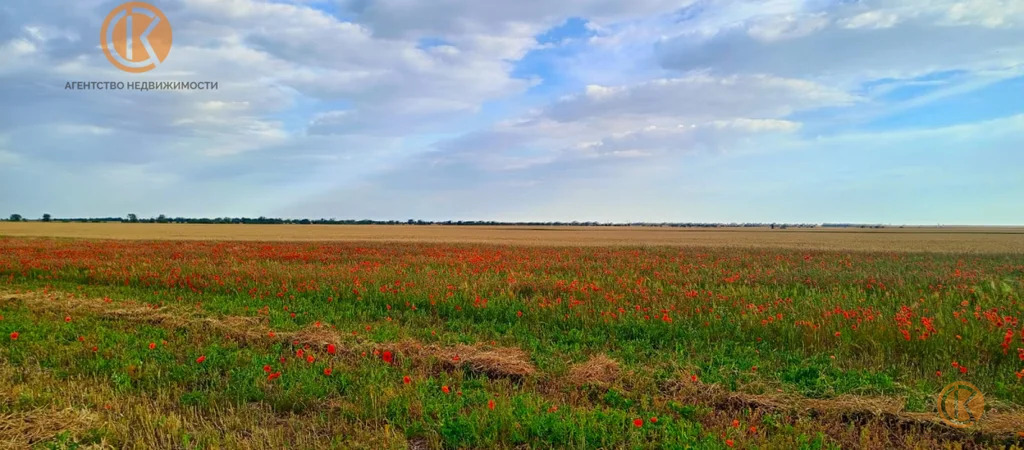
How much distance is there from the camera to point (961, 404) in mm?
5328

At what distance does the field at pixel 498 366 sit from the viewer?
465cm

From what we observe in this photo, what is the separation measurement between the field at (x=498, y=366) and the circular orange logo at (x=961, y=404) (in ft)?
0.29

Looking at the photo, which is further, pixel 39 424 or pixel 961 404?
pixel 961 404

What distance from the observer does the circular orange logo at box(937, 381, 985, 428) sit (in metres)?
4.92

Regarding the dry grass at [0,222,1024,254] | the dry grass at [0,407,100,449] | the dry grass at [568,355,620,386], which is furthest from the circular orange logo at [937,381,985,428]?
the dry grass at [0,222,1024,254]

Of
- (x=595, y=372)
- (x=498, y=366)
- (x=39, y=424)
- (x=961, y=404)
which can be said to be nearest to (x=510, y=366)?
(x=498, y=366)

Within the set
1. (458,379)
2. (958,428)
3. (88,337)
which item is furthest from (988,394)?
(88,337)

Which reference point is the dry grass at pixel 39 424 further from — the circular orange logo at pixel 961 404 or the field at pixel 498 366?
the circular orange logo at pixel 961 404

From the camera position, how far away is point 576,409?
507cm

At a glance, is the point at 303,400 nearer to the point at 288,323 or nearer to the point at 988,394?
the point at 288,323

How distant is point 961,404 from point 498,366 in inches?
199

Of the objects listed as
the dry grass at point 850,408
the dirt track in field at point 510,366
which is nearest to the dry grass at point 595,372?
the dirt track in field at point 510,366

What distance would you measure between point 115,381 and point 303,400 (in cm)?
252

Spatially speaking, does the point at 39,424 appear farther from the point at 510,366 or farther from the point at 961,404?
the point at 961,404
